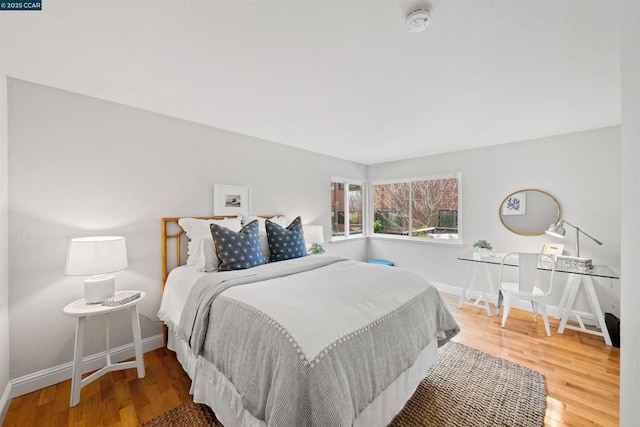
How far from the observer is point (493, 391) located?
77.6 inches

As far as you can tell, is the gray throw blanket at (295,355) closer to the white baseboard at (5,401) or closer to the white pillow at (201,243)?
the white pillow at (201,243)

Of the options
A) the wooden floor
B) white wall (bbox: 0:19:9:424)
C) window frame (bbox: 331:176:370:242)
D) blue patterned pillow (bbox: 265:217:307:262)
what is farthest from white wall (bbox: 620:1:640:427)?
window frame (bbox: 331:176:370:242)

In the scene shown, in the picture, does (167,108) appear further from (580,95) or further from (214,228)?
(580,95)

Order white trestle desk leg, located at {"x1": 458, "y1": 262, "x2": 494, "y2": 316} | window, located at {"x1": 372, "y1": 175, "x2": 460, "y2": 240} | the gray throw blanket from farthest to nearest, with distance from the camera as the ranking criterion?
window, located at {"x1": 372, "y1": 175, "x2": 460, "y2": 240}
white trestle desk leg, located at {"x1": 458, "y1": 262, "x2": 494, "y2": 316}
the gray throw blanket

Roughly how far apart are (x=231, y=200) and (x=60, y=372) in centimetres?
212

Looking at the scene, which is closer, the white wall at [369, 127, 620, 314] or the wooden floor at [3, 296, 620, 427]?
the wooden floor at [3, 296, 620, 427]

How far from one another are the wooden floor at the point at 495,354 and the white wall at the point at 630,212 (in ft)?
4.93

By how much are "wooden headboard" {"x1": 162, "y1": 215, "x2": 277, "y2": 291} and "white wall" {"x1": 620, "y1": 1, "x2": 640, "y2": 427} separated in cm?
309

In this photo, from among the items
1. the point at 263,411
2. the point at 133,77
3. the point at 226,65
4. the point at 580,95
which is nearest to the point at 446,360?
the point at 263,411

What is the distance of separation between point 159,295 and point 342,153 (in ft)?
10.7

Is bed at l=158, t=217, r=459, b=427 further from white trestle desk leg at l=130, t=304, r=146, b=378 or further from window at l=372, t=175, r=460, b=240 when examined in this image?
window at l=372, t=175, r=460, b=240

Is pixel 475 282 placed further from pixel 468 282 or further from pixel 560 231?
pixel 560 231

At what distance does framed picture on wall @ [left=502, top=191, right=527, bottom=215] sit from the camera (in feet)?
11.6

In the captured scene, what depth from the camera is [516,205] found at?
3.59 meters
